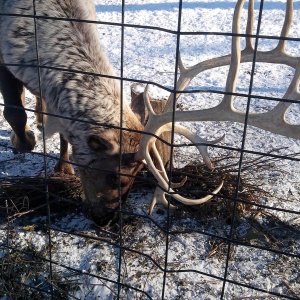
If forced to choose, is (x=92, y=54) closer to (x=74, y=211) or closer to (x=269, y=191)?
(x=74, y=211)

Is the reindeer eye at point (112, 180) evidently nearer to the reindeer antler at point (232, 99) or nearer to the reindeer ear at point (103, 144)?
the reindeer ear at point (103, 144)

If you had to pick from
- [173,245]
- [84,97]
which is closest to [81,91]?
[84,97]

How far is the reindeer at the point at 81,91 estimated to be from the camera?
314 cm

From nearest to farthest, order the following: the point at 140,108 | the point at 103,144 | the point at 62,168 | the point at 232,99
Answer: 1. the point at 232,99
2. the point at 103,144
3. the point at 140,108
4. the point at 62,168

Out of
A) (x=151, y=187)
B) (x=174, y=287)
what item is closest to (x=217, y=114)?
(x=174, y=287)

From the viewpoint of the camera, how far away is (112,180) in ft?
10.4

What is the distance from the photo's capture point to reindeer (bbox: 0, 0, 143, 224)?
3143mm

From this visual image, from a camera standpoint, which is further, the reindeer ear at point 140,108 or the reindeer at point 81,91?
the reindeer ear at point 140,108

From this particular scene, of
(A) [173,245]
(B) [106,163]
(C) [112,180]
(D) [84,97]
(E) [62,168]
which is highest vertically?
(D) [84,97]

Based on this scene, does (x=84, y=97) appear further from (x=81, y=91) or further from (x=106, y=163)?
(x=106, y=163)

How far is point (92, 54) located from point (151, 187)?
1237 mm

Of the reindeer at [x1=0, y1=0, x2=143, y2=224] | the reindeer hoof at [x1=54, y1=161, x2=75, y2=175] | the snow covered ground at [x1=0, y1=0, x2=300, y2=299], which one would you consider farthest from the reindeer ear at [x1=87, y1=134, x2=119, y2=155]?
the reindeer hoof at [x1=54, y1=161, x2=75, y2=175]

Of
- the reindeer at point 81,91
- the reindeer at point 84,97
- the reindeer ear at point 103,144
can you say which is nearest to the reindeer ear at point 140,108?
the reindeer at point 84,97

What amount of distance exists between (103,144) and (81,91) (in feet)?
1.40
